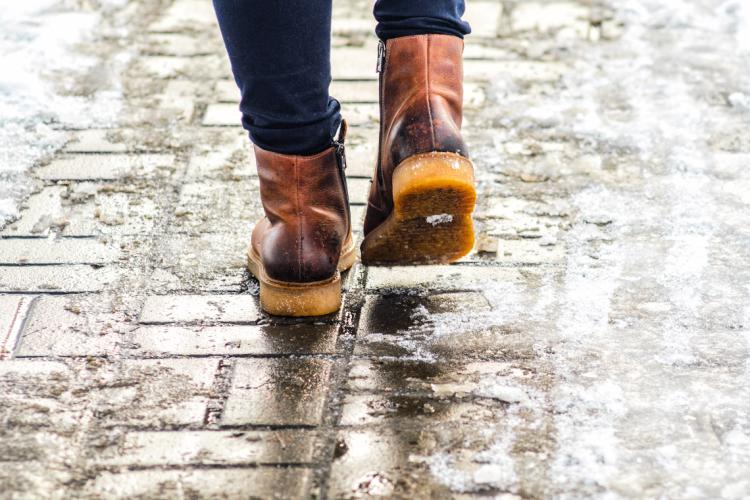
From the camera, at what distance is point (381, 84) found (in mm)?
2053

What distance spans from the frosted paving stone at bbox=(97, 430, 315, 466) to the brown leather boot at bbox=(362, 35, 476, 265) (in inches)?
18.8

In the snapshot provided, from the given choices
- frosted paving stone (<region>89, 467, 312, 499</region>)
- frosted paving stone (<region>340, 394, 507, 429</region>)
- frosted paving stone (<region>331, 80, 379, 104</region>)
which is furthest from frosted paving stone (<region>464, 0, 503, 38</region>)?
frosted paving stone (<region>89, 467, 312, 499</region>)

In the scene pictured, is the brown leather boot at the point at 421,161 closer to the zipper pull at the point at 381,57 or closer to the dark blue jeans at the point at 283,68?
the zipper pull at the point at 381,57

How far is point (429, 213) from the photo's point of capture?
6.13ft

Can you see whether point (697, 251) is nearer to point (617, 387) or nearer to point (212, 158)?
point (617, 387)

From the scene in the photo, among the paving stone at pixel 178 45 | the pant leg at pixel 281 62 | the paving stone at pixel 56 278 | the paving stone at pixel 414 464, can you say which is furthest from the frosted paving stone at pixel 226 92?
the paving stone at pixel 414 464

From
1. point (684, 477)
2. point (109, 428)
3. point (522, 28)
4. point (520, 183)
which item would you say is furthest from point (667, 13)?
point (109, 428)

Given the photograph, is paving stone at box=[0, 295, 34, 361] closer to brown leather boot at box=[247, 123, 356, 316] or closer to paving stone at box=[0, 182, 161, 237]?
paving stone at box=[0, 182, 161, 237]

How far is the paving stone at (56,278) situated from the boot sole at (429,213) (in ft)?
1.95

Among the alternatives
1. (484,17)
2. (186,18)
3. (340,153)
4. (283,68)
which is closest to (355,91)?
(484,17)

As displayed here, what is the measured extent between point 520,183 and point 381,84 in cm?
66

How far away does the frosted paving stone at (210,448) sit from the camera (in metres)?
1.58

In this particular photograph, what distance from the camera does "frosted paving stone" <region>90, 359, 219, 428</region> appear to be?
1687 mm

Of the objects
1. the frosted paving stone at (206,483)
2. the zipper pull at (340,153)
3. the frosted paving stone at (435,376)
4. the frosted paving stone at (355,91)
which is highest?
the zipper pull at (340,153)
